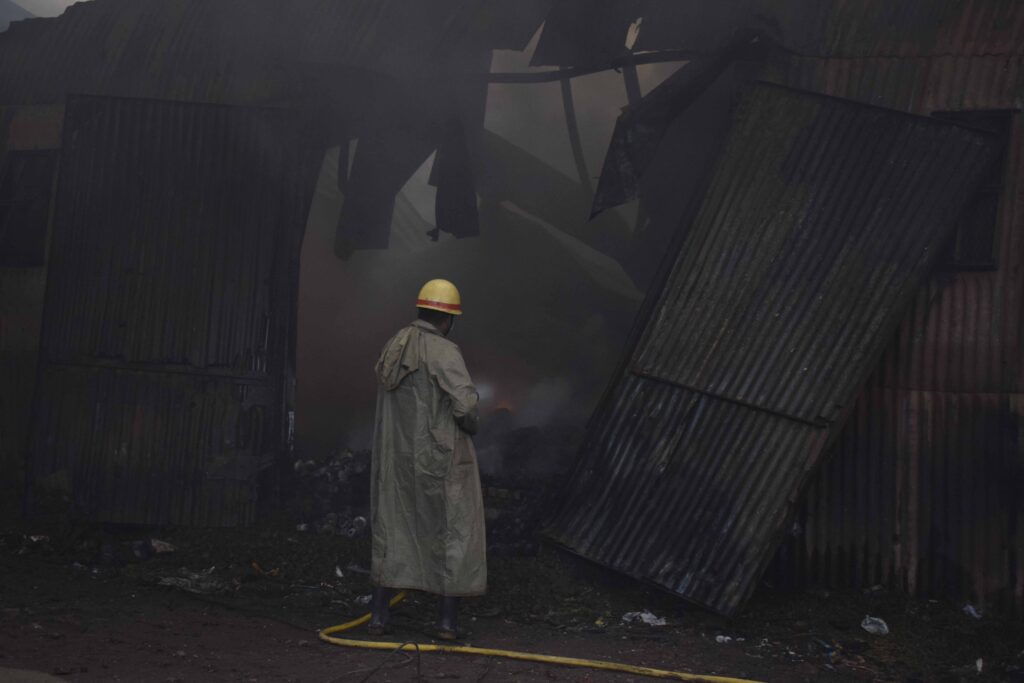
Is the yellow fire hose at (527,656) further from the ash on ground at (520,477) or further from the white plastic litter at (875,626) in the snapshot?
the ash on ground at (520,477)

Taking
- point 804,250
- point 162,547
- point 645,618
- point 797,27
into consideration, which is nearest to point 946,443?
point 804,250

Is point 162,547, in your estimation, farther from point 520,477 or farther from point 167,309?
point 520,477

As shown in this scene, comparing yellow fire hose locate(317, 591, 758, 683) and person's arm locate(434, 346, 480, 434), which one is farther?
person's arm locate(434, 346, 480, 434)

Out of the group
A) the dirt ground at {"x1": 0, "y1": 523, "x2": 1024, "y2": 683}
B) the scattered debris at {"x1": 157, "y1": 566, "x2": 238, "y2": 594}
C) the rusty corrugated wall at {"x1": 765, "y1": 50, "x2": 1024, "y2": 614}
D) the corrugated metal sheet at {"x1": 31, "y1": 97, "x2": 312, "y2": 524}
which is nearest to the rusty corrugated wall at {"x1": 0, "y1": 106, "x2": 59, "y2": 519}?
the corrugated metal sheet at {"x1": 31, "y1": 97, "x2": 312, "y2": 524}

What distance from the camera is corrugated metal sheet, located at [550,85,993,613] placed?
5922 millimetres

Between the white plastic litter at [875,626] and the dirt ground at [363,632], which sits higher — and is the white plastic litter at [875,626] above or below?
above

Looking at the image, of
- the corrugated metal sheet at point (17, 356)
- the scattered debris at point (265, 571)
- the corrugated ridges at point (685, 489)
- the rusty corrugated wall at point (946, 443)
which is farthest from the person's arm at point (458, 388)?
the corrugated metal sheet at point (17, 356)

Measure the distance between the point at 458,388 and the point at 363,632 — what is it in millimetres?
1502

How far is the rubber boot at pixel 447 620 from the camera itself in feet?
17.6

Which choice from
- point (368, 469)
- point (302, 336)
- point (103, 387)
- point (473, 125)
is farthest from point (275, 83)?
point (302, 336)

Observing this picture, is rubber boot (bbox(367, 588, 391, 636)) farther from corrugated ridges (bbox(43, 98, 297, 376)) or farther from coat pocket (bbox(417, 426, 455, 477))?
corrugated ridges (bbox(43, 98, 297, 376))

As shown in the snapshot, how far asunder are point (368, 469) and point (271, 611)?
9.77 ft

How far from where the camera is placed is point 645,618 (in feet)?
19.5

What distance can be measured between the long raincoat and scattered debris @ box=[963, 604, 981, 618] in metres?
2.94
